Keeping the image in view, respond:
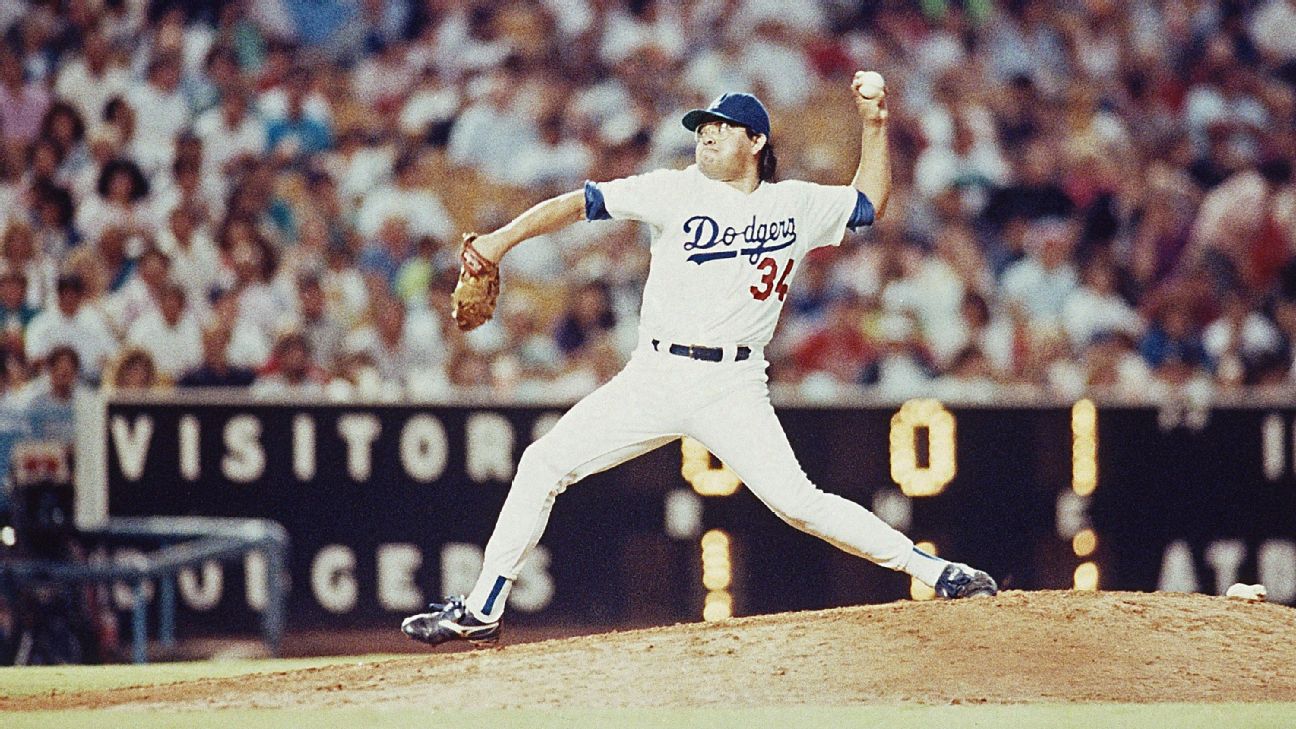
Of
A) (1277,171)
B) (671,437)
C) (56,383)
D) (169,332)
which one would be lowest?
(671,437)

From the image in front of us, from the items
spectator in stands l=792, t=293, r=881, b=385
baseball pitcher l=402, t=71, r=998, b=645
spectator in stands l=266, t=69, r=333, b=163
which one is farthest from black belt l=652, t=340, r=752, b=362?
spectator in stands l=266, t=69, r=333, b=163

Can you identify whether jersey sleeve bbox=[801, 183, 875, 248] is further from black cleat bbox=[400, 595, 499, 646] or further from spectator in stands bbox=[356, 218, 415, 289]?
spectator in stands bbox=[356, 218, 415, 289]

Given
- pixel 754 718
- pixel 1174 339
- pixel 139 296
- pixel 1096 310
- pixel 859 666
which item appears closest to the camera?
pixel 754 718

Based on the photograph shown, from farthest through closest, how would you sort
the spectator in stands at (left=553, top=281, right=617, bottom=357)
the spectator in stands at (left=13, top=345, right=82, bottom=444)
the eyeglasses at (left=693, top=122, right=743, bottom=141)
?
the spectator in stands at (left=553, top=281, right=617, bottom=357)
the spectator in stands at (left=13, top=345, right=82, bottom=444)
the eyeglasses at (left=693, top=122, right=743, bottom=141)

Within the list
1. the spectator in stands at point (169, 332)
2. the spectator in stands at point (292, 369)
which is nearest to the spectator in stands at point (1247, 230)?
the spectator in stands at point (292, 369)


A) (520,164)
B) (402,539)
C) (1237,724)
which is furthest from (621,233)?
(1237,724)

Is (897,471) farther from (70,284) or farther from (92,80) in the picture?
(92,80)

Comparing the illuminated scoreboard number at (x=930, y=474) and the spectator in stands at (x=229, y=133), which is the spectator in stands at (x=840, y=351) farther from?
the spectator in stands at (x=229, y=133)

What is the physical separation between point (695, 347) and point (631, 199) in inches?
19.6

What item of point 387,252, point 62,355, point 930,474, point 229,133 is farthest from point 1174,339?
point 62,355

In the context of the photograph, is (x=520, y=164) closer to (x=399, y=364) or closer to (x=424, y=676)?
(x=399, y=364)

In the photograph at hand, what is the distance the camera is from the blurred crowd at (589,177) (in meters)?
10.6

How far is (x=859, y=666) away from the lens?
5.82 m

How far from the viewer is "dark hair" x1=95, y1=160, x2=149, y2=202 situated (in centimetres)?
1154
